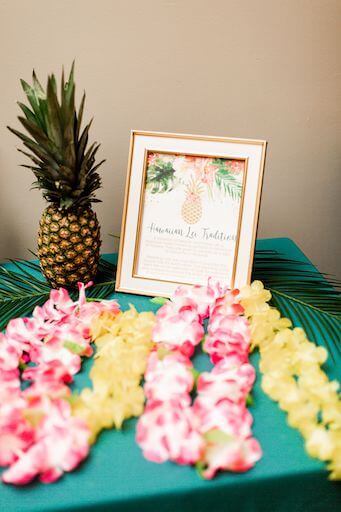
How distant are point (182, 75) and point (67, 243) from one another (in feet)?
1.87

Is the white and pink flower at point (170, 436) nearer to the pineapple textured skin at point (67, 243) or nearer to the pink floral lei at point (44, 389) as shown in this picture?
the pink floral lei at point (44, 389)

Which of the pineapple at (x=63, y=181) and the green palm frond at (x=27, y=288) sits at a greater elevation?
the pineapple at (x=63, y=181)

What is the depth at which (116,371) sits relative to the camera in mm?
729

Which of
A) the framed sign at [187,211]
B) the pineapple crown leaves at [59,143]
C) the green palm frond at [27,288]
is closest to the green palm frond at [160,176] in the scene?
the framed sign at [187,211]

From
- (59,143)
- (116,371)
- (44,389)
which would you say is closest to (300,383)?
(116,371)

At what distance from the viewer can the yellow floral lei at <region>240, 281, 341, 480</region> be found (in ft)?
2.05

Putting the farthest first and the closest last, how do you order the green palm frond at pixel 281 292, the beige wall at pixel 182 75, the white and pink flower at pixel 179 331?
the beige wall at pixel 182 75 → the green palm frond at pixel 281 292 → the white and pink flower at pixel 179 331

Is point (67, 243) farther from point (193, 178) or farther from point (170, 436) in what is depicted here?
point (170, 436)

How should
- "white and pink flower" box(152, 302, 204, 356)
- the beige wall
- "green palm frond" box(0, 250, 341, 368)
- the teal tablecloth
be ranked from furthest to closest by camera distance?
1. the beige wall
2. "green palm frond" box(0, 250, 341, 368)
3. "white and pink flower" box(152, 302, 204, 356)
4. the teal tablecloth

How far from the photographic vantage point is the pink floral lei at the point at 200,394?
619 millimetres

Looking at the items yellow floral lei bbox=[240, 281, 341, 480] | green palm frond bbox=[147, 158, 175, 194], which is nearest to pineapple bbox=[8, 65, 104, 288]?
green palm frond bbox=[147, 158, 175, 194]

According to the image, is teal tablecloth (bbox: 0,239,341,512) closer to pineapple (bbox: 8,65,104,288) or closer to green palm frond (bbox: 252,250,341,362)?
green palm frond (bbox: 252,250,341,362)

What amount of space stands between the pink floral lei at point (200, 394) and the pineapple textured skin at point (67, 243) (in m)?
0.22

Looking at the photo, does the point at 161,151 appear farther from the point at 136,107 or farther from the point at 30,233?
the point at 30,233
